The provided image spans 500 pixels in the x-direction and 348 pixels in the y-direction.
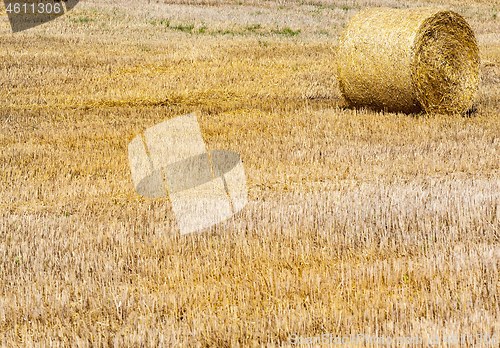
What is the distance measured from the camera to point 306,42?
20.6 meters

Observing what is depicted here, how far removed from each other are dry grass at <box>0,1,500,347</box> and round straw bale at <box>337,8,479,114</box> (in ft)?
1.40

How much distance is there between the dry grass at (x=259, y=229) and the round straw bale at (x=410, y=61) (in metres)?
0.43

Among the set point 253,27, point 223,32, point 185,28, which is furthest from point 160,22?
point 253,27

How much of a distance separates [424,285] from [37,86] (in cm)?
1262

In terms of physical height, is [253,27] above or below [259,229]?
above

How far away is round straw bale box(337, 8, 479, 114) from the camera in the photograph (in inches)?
410

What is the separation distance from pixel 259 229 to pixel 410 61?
6.02m

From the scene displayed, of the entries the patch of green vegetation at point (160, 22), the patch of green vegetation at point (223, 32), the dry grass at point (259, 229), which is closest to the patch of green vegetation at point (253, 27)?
the patch of green vegetation at point (223, 32)

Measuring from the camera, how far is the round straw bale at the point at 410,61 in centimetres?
1041

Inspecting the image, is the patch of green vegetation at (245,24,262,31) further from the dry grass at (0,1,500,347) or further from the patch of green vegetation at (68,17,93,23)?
the dry grass at (0,1,500,347)

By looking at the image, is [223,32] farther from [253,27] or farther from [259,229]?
[259,229]

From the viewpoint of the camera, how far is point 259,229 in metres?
5.33

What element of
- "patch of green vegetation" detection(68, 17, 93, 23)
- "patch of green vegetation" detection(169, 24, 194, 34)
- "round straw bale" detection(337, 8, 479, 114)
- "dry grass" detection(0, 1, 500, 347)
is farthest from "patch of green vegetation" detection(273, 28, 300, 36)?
"round straw bale" detection(337, 8, 479, 114)

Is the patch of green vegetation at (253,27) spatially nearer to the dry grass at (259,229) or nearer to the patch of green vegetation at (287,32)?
the patch of green vegetation at (287,32)
